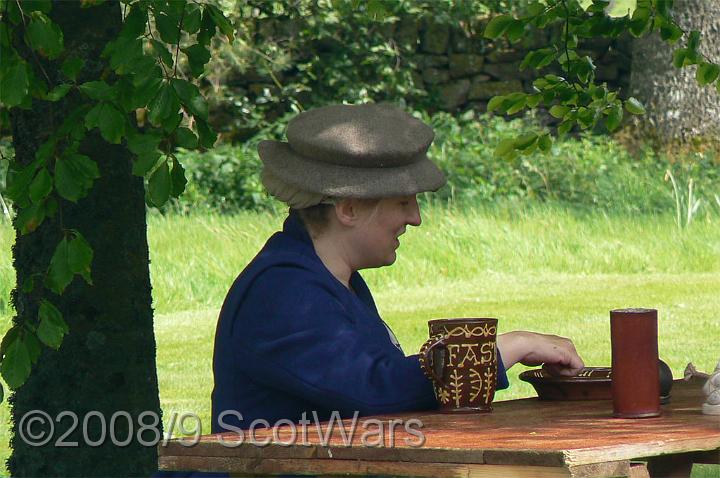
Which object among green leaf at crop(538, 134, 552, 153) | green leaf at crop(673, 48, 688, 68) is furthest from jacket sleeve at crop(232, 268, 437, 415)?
green leaf at crop(673, 48, 688, 68)

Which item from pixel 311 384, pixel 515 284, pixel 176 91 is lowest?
pixel 515 284

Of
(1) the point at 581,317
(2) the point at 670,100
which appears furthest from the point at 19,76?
(2) the point at 670,100

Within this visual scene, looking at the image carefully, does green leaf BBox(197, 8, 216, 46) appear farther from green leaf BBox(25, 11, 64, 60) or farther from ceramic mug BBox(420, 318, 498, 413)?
ceramic mug BBox(420, 318, 498, 413)

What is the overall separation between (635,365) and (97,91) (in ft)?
4.75

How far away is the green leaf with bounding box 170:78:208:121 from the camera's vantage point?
326 cm

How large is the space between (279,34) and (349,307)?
11.2m

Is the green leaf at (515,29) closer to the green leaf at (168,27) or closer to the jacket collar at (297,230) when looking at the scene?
the green leaf at (168,27)

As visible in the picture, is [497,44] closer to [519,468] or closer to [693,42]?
[693,42]

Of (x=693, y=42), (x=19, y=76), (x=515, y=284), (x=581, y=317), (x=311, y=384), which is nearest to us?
(x=311, y=384)

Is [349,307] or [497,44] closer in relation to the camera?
[349,307]

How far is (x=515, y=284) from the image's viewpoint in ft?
30.2

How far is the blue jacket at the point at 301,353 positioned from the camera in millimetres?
2662

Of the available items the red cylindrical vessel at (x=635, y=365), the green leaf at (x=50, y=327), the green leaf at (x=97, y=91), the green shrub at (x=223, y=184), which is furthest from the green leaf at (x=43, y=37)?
the green shrub at (x=223, y=184)

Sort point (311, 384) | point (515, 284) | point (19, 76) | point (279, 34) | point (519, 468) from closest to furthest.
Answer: point (519, 468)
point (311, 384)
point (19, 76)
point (515, 284)
point (279, 34)
